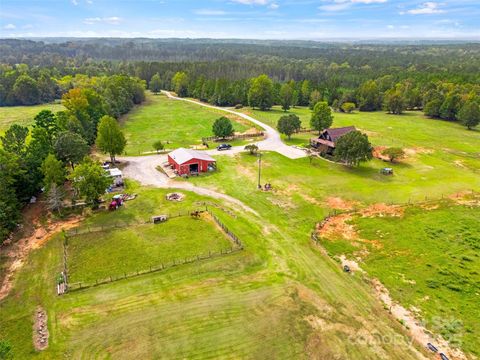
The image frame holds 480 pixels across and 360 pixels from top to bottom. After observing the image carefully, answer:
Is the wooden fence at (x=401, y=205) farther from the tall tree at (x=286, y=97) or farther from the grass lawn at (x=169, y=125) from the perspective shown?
the tall tree at (x=286, y=97)

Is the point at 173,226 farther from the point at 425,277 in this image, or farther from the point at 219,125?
the point at 219,125

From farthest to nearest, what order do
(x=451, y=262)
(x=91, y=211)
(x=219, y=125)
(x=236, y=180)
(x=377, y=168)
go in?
1. (x=219, y=125)
2. (x=377, y=168)
3. (x=236, y=180)
4. (x=91, y=211)
5. (x=451, y=262)

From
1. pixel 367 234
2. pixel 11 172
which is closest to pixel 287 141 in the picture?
pixel 367 234

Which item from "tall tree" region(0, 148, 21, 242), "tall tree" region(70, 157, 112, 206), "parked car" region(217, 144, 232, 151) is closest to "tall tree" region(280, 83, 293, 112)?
"parked car" region(217, 144, 232, 151)

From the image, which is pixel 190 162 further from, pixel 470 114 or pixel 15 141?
pixel 470 114

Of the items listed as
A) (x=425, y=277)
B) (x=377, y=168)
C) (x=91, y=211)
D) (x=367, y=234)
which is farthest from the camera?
(x=377, y=168)

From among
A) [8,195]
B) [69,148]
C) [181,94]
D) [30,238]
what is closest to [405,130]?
[69,148]

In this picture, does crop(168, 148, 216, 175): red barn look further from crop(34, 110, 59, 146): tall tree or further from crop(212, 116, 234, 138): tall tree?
crop(34, 110, 59, 146): tall tree
